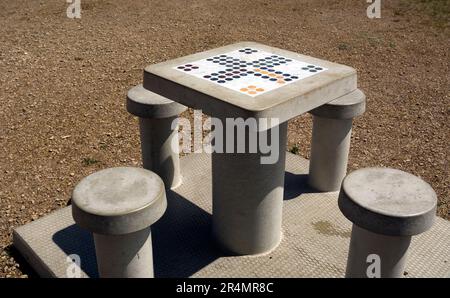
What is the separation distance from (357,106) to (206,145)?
8.05 ft

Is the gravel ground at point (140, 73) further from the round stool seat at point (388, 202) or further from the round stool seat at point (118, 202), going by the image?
the round stool seat at point (388, 202)

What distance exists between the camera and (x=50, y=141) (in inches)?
273

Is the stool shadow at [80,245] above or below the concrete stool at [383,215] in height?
below

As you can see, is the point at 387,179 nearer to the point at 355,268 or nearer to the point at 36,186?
the point at 355,268

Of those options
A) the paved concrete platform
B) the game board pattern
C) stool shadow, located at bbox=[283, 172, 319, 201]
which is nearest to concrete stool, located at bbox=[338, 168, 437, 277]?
the paved concrete platform

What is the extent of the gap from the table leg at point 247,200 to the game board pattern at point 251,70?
42 centimetres

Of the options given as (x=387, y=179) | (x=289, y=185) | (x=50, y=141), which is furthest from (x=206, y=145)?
(x=387, y=179)

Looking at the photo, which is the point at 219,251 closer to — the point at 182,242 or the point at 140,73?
the point at 182,242

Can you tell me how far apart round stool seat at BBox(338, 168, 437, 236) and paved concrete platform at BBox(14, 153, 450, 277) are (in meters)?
1.09

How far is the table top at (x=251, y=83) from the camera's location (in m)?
3.68

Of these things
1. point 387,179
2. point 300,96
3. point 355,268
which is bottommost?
point 355,268

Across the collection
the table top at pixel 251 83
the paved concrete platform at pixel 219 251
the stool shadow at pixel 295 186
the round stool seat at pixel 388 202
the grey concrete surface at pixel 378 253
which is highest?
the table top at pixel 251 83

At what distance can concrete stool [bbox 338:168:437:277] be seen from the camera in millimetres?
3355

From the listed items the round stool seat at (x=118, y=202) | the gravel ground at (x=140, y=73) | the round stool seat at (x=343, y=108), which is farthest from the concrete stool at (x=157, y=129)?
the round stool seat at (x=343, y=108)
